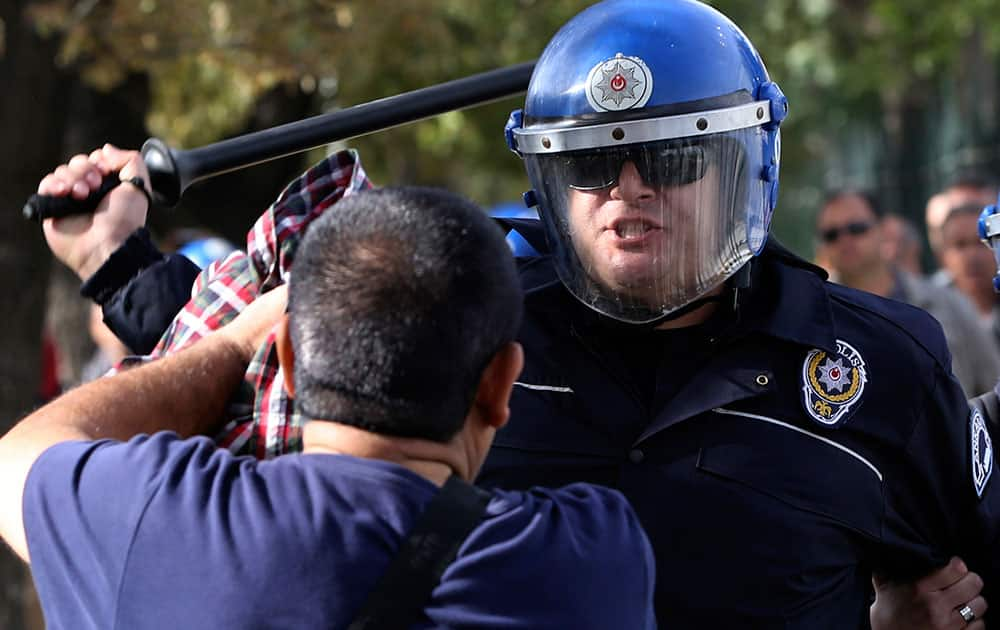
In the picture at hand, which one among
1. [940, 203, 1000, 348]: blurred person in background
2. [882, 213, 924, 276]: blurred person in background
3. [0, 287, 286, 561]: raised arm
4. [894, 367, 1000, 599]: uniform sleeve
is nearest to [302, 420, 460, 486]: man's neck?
[0, 287, 286, 561]: raised arm

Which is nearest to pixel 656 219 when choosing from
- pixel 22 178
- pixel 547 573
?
pixel 547 573

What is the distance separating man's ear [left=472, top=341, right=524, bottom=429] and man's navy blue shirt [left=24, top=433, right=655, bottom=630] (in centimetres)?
11

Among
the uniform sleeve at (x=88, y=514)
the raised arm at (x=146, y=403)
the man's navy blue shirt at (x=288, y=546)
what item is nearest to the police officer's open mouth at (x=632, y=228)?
the raised arm at (x=146, y=403)

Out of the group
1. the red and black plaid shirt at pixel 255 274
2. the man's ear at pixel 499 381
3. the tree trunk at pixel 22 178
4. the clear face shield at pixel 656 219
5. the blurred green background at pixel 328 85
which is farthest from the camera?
the blurred green background at pixel 328 85

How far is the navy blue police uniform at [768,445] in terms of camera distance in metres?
2.59

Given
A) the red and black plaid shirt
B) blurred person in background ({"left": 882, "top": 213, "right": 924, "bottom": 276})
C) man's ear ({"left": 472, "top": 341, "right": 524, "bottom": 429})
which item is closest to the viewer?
man's ear ({"left": 472, "top": 341, "right": 524, "bottom": 429})

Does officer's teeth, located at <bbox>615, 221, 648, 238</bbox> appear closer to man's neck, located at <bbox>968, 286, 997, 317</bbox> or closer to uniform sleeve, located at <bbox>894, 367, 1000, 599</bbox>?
uniform sleeve, located at <bbox>894, 367, 1000, 599</bbox>

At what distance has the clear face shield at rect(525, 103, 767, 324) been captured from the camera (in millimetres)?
2697

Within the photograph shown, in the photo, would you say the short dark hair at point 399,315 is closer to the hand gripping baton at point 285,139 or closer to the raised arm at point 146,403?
the raised arm at point 146,403

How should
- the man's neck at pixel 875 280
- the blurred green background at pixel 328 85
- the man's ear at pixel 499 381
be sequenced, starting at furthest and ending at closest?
the man's neck at pixel 875 280 < the blurred green background at pixel 328 85 < the man's ear at pixel 499 381

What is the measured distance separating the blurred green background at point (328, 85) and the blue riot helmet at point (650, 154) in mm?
4418

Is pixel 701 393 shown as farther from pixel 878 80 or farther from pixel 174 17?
pixel 878 80

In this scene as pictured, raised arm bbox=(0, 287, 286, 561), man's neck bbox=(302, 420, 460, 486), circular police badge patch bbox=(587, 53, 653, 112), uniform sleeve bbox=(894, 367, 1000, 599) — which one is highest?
circular police badge patch bbox=(587, 53, 653, 112)

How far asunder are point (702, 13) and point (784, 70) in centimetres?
1425
